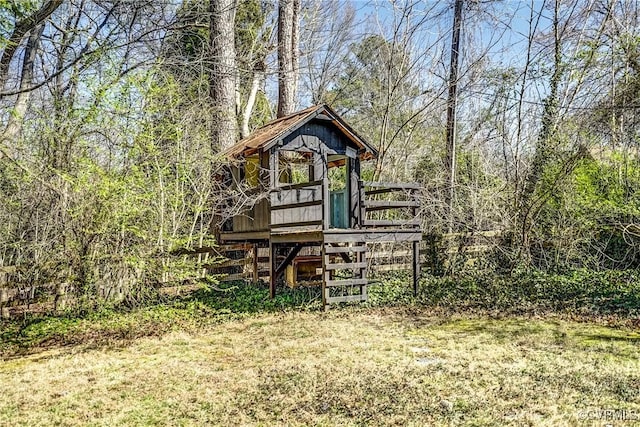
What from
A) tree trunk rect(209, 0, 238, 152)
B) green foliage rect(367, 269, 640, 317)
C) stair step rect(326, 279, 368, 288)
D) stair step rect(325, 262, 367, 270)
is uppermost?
tree trunk rect(209, 0, 238, 152)

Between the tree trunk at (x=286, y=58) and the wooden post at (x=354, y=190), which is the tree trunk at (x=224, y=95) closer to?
the tree trunk at (x=286, y=58)

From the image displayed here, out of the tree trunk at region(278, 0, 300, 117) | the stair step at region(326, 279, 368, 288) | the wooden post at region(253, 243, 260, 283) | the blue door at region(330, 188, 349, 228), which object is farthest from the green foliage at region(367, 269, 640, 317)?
the tree trunk at region(278, 0, 300, 117)

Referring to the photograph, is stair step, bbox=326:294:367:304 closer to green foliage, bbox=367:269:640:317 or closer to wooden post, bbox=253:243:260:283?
green foliage, bbox=367:269:640:317

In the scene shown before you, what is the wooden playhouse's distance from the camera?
30.3 feet

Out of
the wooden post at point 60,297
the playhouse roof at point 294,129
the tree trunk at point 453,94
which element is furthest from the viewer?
the tree trunk at point 453,94

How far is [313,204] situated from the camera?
895 centimetres

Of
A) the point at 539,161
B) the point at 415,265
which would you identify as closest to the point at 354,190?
the point at 415,265

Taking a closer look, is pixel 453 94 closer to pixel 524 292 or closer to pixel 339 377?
pixel 524 292

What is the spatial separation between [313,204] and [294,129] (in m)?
1.62

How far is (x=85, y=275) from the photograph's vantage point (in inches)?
336

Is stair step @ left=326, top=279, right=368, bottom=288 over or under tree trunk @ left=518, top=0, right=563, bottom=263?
under

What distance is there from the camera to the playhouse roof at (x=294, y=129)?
942 cm

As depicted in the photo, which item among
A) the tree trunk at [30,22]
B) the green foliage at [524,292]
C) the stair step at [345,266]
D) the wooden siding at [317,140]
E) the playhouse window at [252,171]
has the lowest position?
the green foliage at [524,292]

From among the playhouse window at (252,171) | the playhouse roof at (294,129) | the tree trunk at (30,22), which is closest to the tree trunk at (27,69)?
the tree trunk at (30,22)
